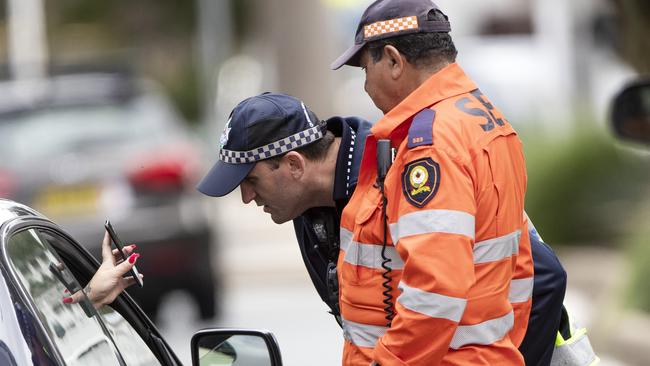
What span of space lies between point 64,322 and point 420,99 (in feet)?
3.31

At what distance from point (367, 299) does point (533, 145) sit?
37.7ft

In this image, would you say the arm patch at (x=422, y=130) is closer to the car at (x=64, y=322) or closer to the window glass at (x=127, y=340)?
the car at (x=64, y=322)

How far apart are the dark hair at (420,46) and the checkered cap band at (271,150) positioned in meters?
0.34

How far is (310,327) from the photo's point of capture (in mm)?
11000

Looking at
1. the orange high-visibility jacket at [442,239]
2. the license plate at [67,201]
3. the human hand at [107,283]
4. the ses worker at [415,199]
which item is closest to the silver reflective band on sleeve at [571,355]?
the ses worker at [415,199]

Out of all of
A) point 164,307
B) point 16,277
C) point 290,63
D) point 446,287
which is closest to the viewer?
point 16,277

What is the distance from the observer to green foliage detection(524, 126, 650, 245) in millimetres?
13508

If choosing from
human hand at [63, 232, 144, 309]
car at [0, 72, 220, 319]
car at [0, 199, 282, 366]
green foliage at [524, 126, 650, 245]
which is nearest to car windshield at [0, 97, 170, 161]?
car at [0, 72, 220, 319]

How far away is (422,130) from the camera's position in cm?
332

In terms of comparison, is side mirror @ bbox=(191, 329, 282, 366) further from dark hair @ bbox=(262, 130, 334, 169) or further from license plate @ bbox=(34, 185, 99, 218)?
license plate @ bbox=(34, 185, 99, 218)

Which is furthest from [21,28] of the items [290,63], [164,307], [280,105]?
[280,105]

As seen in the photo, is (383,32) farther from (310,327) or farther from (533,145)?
(533,145)

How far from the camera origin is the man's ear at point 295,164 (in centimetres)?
378

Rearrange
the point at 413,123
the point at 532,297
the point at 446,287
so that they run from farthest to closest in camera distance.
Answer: the point at 532,297, the point at 413,123, the point at 446,287
